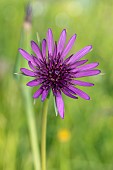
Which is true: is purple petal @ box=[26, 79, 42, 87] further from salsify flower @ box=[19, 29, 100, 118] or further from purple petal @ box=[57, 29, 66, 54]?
purple petal @ box=[57, 29, 66, 54]

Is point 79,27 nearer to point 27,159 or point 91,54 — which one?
point 91,54

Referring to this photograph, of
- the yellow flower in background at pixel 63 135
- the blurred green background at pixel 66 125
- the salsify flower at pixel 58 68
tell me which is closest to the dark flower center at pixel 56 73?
the salsify flower at pixel 58 68

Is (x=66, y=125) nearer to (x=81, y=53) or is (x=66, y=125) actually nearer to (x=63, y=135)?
(x=63, y=135)

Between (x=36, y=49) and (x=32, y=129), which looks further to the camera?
(x=32, y=129)

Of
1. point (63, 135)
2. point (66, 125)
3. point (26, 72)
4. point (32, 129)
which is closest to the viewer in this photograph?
point (26, 72)

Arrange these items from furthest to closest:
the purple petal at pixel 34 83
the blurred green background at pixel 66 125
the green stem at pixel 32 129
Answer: the blurred green background at pixel 66 125, the green stem at pixel 32 129, the purple petal at pixel 34 83

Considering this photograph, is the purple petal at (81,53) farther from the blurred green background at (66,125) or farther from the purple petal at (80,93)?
the blurred green background at (66,125)

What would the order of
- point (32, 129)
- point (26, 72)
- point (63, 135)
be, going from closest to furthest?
point (26, 72) → point (32, 129) → point (63, 135)

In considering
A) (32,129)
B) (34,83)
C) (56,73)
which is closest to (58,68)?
(56,73)

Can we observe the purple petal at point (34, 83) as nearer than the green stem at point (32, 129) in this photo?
Yes

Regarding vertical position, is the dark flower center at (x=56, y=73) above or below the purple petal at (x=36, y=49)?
below

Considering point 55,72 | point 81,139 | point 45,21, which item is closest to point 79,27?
point 45,21
